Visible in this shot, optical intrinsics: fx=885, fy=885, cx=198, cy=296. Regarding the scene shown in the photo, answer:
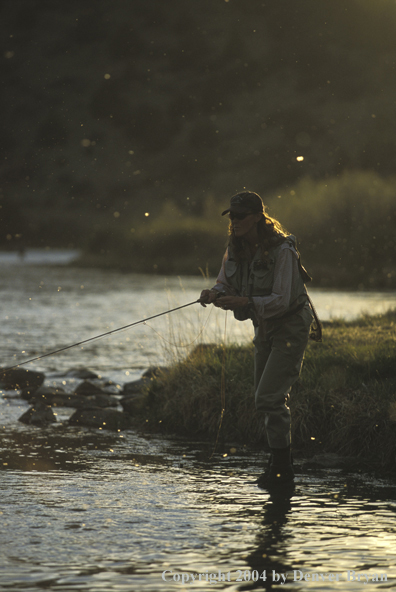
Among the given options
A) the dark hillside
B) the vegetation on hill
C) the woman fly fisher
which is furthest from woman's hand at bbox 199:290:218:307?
the dark hillside

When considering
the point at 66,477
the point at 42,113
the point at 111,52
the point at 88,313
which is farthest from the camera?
the point at 111,52

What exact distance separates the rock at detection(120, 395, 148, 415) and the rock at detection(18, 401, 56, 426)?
0.82 m

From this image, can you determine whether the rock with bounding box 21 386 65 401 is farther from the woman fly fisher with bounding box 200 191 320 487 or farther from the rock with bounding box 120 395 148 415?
the woman fly fisher with bounding box 200 191 320 487

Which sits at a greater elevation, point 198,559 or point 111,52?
point 111,52

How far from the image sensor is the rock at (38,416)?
29.3 ft

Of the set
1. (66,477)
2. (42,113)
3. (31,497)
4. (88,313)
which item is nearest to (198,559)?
(31,497)

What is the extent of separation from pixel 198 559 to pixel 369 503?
5.59 ft

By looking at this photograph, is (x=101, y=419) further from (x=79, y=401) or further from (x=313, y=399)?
(x=313, y=399)

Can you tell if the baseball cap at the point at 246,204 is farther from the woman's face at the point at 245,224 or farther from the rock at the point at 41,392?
the rock at the point at 41,392

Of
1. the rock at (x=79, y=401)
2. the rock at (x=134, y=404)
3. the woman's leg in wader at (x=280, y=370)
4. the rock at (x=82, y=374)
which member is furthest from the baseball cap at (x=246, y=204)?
the rock at (x=82, y=374)

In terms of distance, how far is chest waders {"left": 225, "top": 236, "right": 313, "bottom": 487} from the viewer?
590 cm

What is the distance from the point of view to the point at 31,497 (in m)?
5.86

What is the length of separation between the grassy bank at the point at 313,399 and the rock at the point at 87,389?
1501 mm

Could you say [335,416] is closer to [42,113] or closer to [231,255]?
[231,255]
